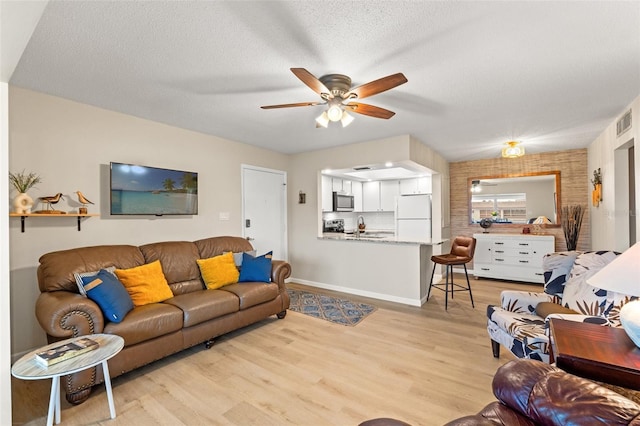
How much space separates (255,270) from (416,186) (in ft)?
13.4

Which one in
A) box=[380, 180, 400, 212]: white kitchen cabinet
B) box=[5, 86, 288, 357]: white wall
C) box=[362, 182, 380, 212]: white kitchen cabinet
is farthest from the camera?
box=[362, 182, 380, 212]: white kitchen cabinet

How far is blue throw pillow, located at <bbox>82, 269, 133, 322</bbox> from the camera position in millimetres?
2207

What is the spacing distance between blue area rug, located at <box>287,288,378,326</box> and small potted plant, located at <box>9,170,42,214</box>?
113 inches

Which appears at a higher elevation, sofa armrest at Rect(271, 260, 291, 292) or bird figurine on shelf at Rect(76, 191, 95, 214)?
bird figurine on shelf at Rect(76, 191, 95, 214)

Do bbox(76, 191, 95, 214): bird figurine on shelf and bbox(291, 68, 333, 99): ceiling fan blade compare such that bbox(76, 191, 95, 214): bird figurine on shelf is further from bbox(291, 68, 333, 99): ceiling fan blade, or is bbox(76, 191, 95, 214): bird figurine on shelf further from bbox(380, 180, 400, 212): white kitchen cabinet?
bbox(380, 180, 400, 212): white kitchen cabinet

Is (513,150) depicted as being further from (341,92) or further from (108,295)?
(108,295)

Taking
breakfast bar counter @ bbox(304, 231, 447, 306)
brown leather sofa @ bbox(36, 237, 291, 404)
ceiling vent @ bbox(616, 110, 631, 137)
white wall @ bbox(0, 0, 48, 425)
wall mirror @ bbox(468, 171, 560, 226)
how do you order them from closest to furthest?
white wall @ bbox(0, 0, 48, 425), brown leather sofa @ bbox(36, 237, 291, 404), ceiling vent @ bbox(616, 110, 631, 137), breakfast bar counter @ bbox(304, 231, 447, 306), wall mirror @ bbox(468, 171, 560, 226)

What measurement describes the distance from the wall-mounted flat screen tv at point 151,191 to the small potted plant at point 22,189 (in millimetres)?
629

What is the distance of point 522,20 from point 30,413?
394cm

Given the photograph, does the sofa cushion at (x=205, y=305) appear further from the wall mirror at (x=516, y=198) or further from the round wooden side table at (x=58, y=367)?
the wall mirror at (x=516, y=198)

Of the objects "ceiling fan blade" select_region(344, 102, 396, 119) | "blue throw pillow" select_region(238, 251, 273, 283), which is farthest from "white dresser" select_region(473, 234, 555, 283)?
"blue throw pillow" select_region(238, 251, 273, 283)

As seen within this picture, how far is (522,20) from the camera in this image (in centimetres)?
167

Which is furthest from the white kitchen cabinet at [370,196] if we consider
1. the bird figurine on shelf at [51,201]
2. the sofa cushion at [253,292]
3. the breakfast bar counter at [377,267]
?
the bird figurine on shelf at [51,201]

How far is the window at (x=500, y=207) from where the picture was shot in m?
5.68
